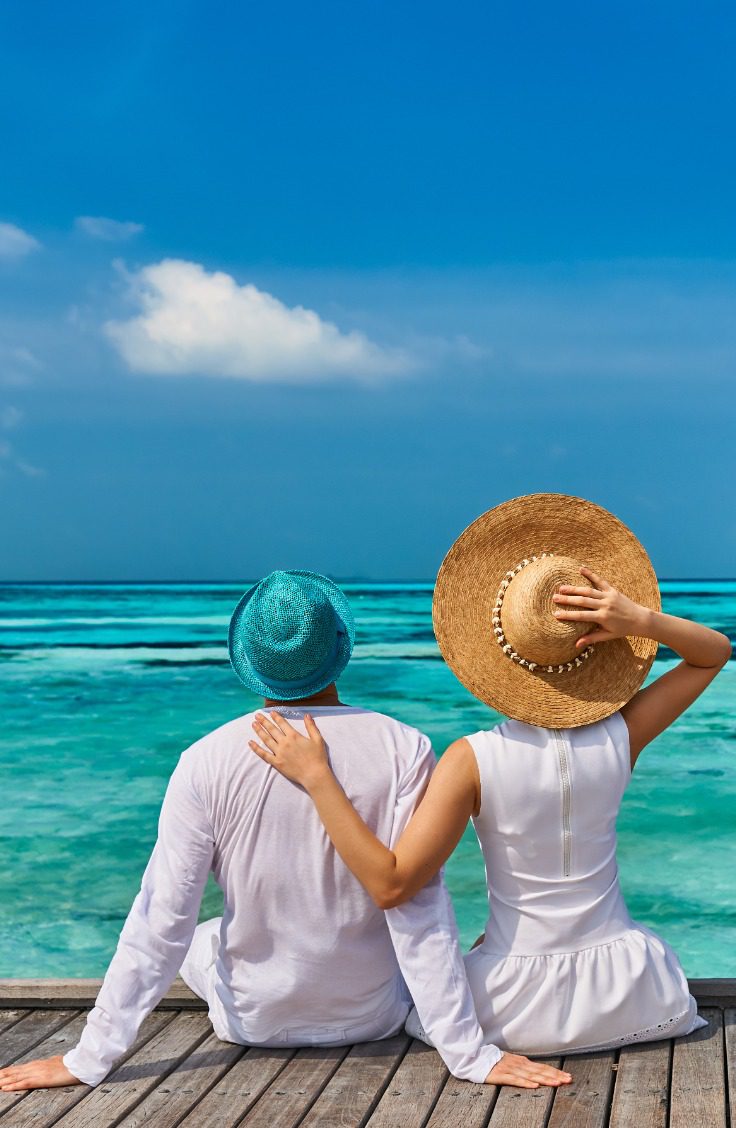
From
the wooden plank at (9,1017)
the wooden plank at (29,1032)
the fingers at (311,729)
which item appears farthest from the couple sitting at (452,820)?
the wooden plank at (9,1017)

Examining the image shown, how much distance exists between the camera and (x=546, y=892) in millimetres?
2381

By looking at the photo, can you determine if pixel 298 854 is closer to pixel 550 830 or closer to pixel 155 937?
pixel 155 937

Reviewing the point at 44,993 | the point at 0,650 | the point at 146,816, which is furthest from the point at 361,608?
the point at 44,993

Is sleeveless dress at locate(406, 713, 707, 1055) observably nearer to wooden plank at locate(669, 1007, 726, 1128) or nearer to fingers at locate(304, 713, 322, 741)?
wooden plank at locate(669, 1007, 726, 1128)

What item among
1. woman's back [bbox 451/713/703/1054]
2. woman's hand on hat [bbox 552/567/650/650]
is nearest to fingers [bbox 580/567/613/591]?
woman's hand on hat [bbox 552/567/650/650]

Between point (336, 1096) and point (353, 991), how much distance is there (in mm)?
221

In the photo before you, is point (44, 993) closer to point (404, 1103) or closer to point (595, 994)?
point (404, 1103)

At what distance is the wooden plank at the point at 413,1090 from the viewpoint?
7.13 feet

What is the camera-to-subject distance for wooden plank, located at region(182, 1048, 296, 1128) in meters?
2.19

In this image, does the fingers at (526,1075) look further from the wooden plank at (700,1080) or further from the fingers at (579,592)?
the fingers at (579,592)

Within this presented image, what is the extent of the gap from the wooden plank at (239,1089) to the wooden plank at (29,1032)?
50 cm

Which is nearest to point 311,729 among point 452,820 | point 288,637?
point 288,637

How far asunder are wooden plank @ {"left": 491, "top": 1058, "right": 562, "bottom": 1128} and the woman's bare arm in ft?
2.22

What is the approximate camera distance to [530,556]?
241 cm
